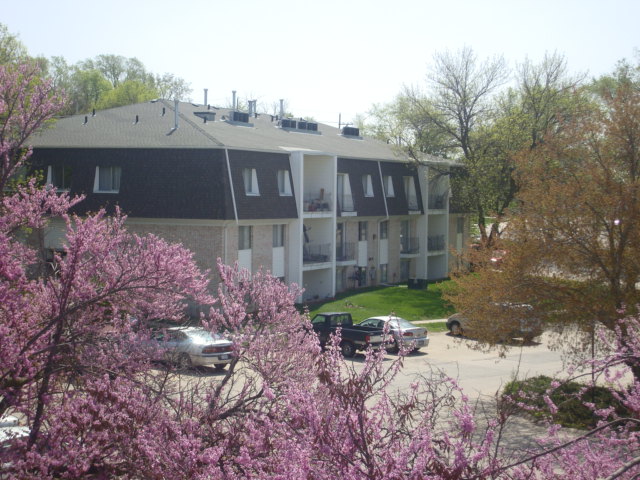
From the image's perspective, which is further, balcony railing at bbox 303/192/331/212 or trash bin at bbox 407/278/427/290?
trash bin at bbox 407/278/427/290

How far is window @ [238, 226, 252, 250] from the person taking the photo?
1277 inches

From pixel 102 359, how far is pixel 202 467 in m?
2.29

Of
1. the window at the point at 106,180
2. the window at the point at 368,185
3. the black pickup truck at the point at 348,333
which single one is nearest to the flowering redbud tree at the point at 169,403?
the black pickup truck at the point at 348,333

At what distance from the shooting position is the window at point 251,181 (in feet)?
107

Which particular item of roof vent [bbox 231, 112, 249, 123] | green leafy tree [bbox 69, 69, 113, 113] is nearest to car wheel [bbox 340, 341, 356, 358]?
roof vent [bbox 231, 112, 249, 123]

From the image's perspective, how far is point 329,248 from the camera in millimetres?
38125

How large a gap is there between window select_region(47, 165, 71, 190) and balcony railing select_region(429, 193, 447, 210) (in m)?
22.2

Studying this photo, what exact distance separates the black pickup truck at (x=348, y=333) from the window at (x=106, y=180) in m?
11.2

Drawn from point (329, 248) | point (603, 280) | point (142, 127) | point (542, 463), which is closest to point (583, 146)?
point (603, 280)

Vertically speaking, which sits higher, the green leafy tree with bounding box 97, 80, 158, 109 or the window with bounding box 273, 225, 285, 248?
the green leafy tree with bounding box 97, 80, 158, 109

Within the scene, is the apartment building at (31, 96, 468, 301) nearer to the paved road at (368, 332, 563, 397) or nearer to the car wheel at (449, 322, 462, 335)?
the paved road at (368, 332, 563, 397)

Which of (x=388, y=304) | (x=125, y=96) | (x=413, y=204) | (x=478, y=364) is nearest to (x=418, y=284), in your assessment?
(x=413, y=204)

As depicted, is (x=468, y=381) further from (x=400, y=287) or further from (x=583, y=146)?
(x=400, y=287)

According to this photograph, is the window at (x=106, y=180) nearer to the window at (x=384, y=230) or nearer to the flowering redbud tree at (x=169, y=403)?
the window at (x=384, y=230)
